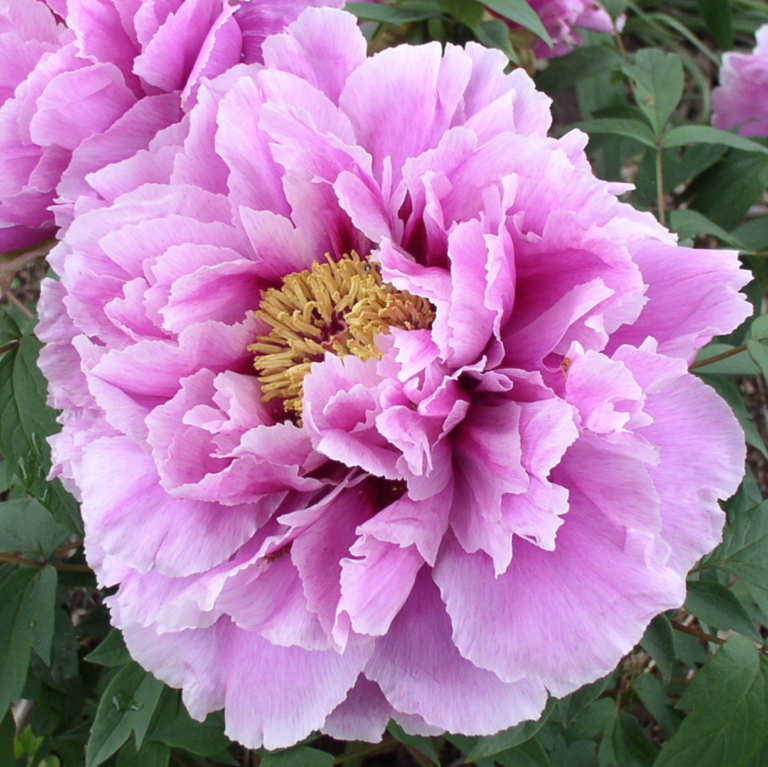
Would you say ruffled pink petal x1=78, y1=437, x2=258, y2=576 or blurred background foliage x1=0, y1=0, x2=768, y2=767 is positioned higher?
ruffled pink petal x1=78, y1=437, x2=258, y2=576

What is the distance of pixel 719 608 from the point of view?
85cm

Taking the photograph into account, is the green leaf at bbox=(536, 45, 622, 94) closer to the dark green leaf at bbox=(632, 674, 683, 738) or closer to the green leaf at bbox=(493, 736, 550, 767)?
the dark green leaf at bbox=(632, 674, 683, 738)

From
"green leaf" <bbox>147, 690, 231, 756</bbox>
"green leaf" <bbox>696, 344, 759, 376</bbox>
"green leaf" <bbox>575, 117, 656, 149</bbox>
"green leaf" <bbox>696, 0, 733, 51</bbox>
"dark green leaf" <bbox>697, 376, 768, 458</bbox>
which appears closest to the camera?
"green leaf" <bbox>147, 690, 231, 756</bbox>

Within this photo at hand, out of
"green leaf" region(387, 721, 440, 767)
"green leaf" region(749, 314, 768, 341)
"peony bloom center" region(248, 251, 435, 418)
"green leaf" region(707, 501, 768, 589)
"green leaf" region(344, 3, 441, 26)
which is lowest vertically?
"green leaf" region(387, 721, 440, 767)

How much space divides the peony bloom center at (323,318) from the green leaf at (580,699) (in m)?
0.41

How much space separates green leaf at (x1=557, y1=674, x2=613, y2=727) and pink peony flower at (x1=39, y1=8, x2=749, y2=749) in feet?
0.66

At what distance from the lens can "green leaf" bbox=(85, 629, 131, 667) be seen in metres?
0.91

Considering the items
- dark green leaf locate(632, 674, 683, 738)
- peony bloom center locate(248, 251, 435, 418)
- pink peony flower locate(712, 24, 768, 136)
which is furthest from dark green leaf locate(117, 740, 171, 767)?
pink peony flower locate(712, 24, 768, 136)

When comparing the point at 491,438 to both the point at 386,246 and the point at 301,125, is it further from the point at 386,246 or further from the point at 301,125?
the point at 301,125

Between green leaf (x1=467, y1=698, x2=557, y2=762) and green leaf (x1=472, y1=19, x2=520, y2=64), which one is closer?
green leaf (x1=467, y1=698, x2=557, y2=762)

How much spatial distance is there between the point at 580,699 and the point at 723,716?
0.15 metres

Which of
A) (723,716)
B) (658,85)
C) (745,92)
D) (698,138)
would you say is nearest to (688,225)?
(698,138)

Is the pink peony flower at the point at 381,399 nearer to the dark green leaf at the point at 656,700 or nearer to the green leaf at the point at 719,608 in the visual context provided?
the green leaf at the point at 719,608

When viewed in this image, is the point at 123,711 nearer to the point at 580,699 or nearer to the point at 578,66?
the point at 580,699
